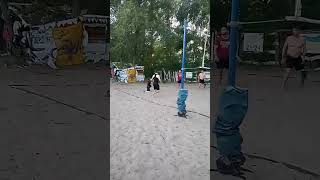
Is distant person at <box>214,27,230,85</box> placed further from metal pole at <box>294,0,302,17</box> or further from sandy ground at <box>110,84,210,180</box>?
sandy ground at <box>110,84,210,180</box>

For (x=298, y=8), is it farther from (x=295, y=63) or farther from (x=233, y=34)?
(x=233, y=34)

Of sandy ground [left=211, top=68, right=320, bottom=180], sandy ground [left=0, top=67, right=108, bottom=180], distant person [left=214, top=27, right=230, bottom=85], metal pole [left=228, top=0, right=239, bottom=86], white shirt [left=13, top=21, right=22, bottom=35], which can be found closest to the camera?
sandy ground [left=211, top=68, right=320, bottom=180]

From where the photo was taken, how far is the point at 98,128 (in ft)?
14.4

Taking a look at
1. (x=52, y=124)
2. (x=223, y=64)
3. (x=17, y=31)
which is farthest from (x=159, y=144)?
(x=17, y=31)

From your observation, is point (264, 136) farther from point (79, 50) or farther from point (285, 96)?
point (79, 50)

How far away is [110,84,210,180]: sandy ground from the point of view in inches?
187

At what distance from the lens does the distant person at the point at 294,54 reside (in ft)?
10.6

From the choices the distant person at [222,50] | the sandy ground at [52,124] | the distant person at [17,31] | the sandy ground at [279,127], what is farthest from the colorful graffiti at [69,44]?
the sandy ground at [279,127]

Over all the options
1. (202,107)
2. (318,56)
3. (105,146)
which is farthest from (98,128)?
(202,107)

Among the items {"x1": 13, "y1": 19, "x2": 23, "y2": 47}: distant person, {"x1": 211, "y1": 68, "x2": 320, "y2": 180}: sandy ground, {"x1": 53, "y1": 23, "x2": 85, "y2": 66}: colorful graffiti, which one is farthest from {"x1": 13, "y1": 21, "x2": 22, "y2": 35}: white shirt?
{"x1": 211, "y1": 68, "x2": 320, "y2": 180}: sandy ground

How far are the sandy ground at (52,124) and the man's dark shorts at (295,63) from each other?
5.60 feet

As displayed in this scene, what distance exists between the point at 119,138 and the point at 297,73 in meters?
3.65

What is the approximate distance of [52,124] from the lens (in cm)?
423

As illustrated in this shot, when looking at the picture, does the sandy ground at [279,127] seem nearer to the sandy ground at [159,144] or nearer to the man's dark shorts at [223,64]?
the man's dark shorts at [223,64]
